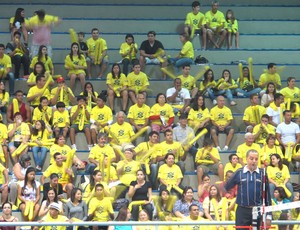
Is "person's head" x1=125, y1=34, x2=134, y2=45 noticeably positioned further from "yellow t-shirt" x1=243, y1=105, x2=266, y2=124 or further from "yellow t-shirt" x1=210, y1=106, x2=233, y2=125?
"yellow t-shirt" x1=243, y1=105, x2=266, y2=124

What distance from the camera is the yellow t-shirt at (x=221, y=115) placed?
2180cm

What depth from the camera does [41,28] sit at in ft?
78.1

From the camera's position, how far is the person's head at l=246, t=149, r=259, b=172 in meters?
13.5

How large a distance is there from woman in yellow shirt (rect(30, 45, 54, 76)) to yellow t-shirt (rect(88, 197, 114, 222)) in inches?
203

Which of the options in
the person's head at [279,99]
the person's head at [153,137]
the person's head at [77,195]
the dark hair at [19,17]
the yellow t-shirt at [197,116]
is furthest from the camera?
the dark hair at [19,17]

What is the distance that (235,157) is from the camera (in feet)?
65.3

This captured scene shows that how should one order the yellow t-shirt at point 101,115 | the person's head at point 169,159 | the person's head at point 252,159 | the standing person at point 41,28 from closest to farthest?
1. the person's head at point 252,159
2. the person's head at point 169,159
3. the yellow t-shirt at point 101,115
4. the standing person at point 41,28

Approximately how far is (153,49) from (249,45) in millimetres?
2966

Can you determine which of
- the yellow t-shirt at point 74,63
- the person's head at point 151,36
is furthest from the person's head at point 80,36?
the person's head at point 151,36

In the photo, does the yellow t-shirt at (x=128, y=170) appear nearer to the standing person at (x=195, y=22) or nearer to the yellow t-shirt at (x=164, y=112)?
the yellow t-shirt at (x=164, y=112)

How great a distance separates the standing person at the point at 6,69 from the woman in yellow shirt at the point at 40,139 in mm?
2048

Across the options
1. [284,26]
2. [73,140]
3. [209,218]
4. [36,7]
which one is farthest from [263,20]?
[209,218]

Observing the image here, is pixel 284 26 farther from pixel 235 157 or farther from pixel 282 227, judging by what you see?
pixel 282 227

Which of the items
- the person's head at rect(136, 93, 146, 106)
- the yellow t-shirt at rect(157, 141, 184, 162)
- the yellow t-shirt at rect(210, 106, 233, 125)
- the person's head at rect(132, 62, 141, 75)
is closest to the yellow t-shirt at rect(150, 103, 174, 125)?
the person's head at rect(136, 93, 146, 106)
